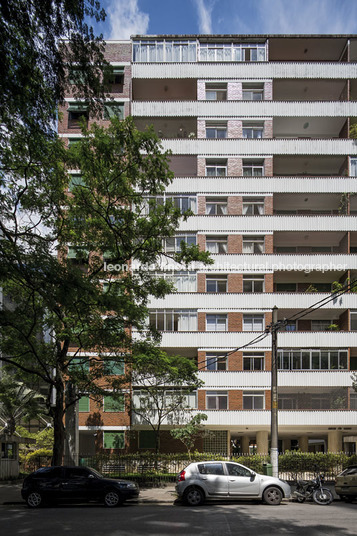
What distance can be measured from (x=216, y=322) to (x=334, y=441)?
12007mm

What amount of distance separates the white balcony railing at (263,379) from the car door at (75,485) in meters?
18.8

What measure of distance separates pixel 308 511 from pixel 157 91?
34.0 meters

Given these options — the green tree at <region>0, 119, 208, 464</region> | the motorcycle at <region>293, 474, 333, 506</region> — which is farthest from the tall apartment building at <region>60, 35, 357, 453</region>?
the motorcycle at <region>293, 474, 333, 506</region>

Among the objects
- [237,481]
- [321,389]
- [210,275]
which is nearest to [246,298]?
[210,275]

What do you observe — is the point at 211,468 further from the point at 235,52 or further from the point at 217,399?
the point at 235,52

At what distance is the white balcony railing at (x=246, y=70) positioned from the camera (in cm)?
3975

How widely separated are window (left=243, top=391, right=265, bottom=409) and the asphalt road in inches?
669

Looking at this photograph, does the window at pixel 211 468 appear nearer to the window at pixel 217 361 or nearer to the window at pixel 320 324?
the window at pixel 217 361

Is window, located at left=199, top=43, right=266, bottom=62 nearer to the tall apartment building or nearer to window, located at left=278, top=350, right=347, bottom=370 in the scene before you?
the tall apartment building

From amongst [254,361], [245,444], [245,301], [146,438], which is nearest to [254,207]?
[245,301]

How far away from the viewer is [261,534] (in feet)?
38.9

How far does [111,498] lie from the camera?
17.9m

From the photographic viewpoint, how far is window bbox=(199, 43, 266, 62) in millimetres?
40688

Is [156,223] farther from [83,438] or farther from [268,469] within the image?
[83,438]
